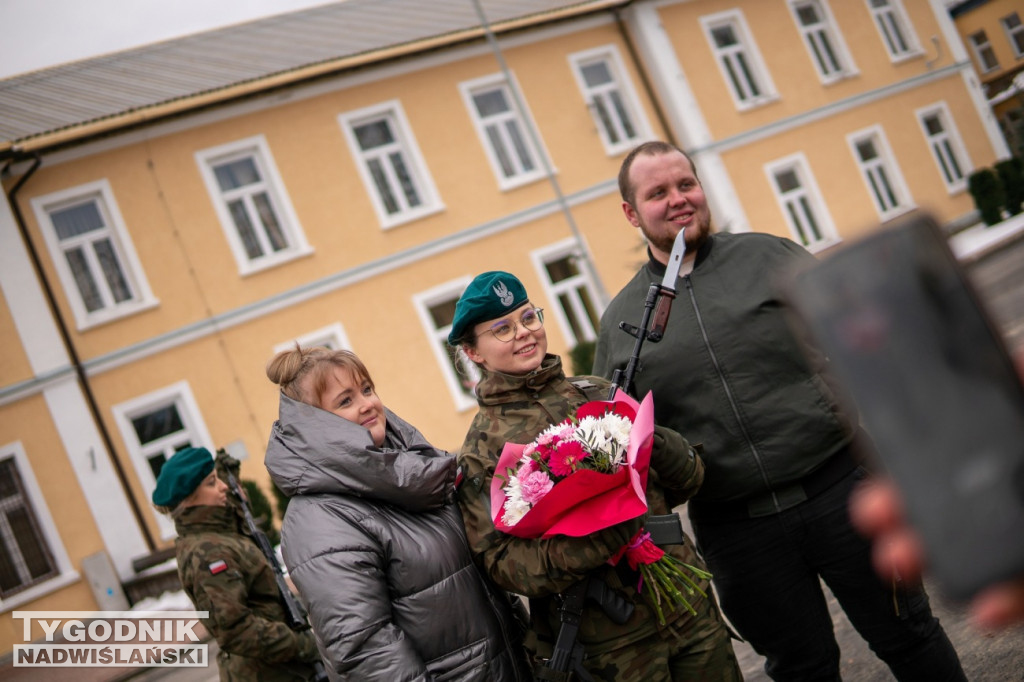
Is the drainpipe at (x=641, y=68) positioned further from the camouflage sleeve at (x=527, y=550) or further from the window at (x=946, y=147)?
the camouflage sleeve at (x=527, y=550)

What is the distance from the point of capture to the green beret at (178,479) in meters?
3.80

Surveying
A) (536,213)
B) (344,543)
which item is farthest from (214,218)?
(344,543)

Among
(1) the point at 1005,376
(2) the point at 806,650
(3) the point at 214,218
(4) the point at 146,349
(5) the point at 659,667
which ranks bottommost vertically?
(2) the point at 806,650

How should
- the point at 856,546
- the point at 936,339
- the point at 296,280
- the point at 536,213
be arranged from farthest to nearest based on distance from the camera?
the point at 536,213 → the point at 296,280 → the point at 856,546 → the point at 936,339

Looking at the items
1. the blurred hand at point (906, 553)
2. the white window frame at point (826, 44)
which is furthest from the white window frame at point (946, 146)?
the blurred hand at point (906, 553)

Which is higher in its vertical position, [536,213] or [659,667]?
[536,213]

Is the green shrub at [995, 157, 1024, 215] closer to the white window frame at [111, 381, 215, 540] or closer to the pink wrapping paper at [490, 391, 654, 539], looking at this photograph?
the white window frame at [111, 381, 215, 540]

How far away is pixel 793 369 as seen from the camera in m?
2.66

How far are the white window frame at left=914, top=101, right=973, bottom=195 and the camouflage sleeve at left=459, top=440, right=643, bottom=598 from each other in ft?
82.4

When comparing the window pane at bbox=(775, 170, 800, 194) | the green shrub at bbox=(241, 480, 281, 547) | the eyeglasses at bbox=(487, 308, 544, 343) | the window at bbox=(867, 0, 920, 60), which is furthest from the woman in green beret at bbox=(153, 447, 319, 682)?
the window at bbox=(867, 0, 920, 60)

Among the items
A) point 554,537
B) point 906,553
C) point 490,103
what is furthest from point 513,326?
point 490,103

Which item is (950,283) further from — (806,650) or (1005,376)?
(806,650)

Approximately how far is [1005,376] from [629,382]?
198 centimetres

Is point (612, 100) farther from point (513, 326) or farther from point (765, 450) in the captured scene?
point (765, 450)
